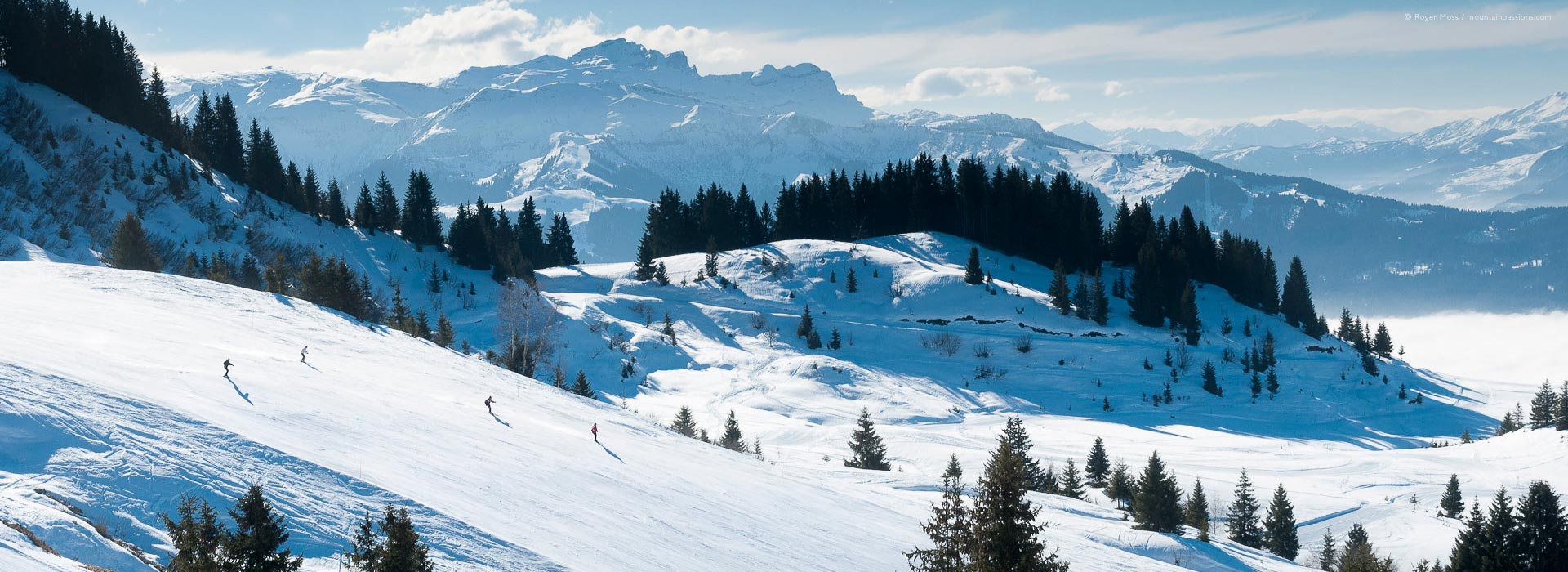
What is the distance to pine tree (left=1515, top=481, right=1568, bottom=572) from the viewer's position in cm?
2920

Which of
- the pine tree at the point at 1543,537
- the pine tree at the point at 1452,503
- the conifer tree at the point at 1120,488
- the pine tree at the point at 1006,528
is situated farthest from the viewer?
the pine tree at the point at 1452,503

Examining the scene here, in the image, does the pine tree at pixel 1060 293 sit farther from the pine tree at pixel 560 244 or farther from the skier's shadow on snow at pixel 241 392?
the skier's shadow on snow at pixel 241 392

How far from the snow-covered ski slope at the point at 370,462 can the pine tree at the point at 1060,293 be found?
53.3 metres

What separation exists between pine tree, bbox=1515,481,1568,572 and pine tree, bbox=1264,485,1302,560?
915 centimetres

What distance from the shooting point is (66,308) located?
28.9 m

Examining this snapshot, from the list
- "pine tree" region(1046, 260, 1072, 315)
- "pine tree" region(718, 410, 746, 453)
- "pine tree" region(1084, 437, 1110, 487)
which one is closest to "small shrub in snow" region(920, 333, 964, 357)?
"pine tree" region(1046, 260, 1072, 315)

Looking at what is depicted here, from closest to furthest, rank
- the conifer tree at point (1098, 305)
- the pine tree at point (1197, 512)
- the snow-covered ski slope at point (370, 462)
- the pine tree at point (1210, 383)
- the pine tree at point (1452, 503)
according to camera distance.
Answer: the snow-covered ski slope at point (370, 462) → the pine tree at point (1197, 512) → the pine tree at point (1452, 503) → the pine tree at point (1210, 383) → the conifer tree at point (1098, 305)

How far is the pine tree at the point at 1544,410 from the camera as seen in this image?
60.5m

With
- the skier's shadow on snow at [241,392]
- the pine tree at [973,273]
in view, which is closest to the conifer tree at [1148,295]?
the pine tree at [973,273]

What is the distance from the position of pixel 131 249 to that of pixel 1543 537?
66.3 metres

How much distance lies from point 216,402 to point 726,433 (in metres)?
26.7

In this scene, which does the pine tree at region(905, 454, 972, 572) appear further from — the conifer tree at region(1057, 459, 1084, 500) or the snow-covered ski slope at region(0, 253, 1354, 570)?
the conifer tree at region(1057, 459, 1084, 500)

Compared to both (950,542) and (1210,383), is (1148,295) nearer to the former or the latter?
(1210,383)

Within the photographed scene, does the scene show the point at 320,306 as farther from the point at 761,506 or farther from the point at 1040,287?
the point at 1040,287
